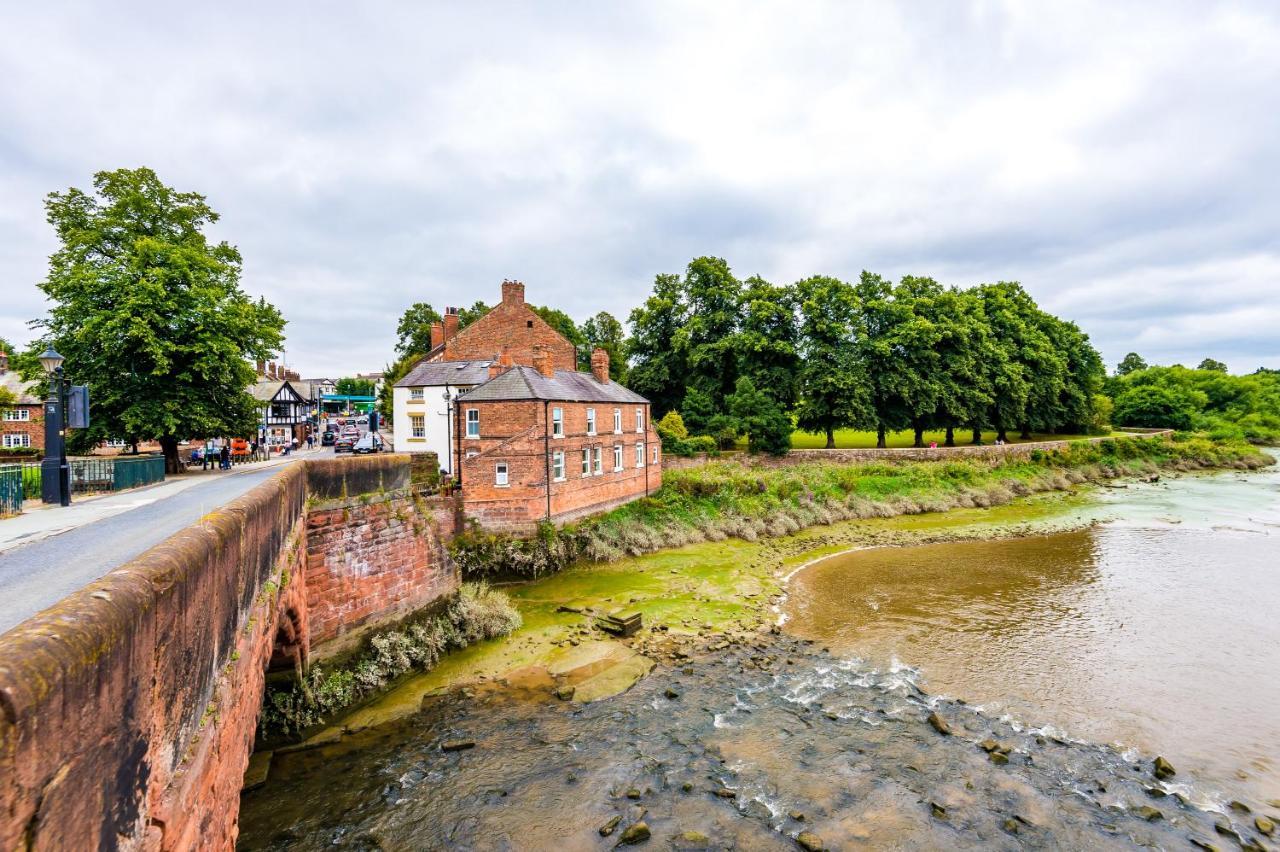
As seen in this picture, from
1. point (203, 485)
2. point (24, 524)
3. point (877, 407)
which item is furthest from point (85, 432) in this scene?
point (877, 407)

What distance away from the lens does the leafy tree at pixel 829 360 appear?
3919 centimetres

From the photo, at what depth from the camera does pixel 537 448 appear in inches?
888

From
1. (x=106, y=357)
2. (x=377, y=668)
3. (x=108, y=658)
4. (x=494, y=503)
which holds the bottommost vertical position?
(x=377, y=668)

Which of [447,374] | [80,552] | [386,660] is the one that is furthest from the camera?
[447,374]

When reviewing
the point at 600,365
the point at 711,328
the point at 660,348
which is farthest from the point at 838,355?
the point at 600,365

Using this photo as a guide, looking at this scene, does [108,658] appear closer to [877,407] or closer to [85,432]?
[85,432]

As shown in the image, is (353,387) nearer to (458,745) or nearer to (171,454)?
(171,454)

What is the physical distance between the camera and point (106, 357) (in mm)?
21953

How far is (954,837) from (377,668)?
1186 cm

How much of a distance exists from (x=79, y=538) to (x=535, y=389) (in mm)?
15243

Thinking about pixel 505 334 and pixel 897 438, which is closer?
pixel 505 334

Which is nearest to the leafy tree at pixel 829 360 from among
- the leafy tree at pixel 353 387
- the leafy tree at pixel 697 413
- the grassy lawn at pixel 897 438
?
the leafy tree at pixel 697 413

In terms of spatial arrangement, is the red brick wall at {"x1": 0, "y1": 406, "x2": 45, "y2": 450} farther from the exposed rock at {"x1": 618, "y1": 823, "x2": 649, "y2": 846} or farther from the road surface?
the exposed rock at {"x1": 618, "y1": 823, "x2": 649, "y2": 846}

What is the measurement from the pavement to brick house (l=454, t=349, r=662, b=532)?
818cm
